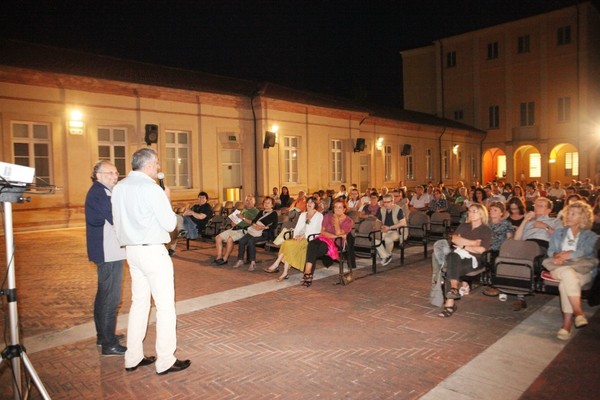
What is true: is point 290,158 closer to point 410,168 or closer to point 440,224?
point 410,168

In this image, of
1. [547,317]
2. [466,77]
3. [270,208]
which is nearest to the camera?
[547,317]

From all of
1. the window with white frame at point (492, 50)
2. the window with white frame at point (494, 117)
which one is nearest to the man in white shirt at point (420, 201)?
the window with white frame at point (494, 117)

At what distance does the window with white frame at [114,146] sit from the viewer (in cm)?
1667

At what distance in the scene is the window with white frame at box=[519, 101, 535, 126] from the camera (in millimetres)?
37062

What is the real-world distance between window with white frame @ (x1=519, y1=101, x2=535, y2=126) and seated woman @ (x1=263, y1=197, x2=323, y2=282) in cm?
3447

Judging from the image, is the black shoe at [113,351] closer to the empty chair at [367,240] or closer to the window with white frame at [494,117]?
the empty chair at [367,240]

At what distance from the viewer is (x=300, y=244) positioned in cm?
852

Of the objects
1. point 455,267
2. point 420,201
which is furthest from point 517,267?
point 420,201

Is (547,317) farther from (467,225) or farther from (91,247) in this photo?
(91,247)

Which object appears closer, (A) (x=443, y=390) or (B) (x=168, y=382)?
(A) (x=443, y=390)

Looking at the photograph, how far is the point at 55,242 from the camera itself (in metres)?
12.9

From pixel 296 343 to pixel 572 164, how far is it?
125 ft

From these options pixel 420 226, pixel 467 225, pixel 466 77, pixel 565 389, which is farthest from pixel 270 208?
pixel 466 77

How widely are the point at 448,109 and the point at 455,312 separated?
127ft
